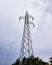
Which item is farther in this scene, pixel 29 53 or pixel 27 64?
pixel 27 64

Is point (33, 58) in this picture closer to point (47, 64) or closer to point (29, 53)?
point (29, 53)

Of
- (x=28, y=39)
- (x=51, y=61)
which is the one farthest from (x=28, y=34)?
(x=51, y=61)

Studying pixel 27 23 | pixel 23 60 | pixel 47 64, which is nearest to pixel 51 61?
pixel 47 64

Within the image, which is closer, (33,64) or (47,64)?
(33,64)

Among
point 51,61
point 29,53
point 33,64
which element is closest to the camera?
point 29,53

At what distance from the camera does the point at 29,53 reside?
2325 inches

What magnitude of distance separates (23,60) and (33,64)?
3612 mm

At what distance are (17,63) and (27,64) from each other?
24.4 feet

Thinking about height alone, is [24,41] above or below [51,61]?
above

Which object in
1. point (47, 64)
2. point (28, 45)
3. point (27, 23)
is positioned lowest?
point (47, 64)

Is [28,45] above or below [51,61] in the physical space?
above

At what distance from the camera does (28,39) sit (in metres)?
62.2

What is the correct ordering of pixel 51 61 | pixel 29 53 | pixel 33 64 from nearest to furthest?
1. pixel 29 53
2. pixel 33 64
3. pixel 51 61

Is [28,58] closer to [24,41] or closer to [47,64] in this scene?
[24,41]
